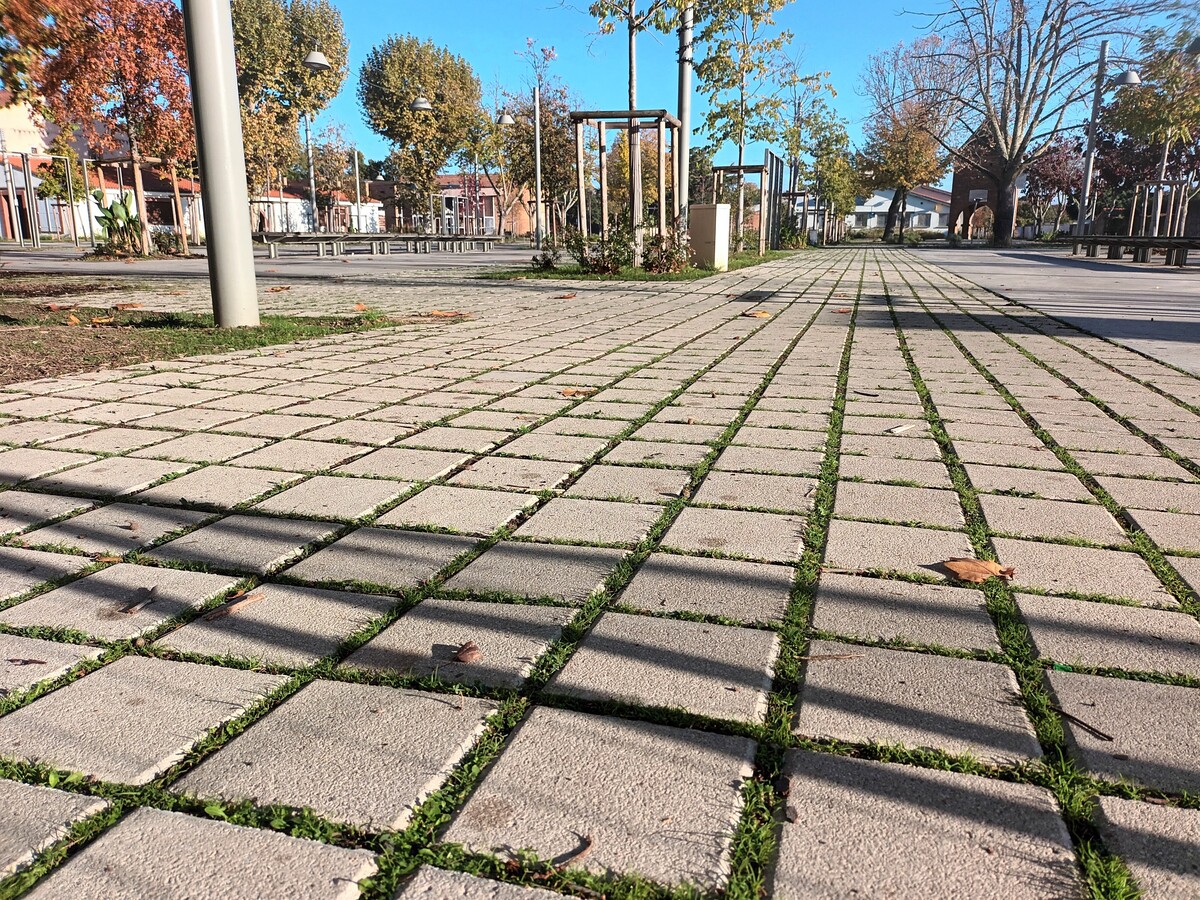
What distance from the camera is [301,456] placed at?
3.69 m

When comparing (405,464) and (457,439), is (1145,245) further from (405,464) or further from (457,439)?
(405,464)

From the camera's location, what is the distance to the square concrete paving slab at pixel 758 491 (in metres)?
3.09

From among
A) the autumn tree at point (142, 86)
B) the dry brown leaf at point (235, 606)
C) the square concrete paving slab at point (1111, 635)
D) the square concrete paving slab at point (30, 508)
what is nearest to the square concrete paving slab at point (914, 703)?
the square concrete paving slab at point (1111, 635)

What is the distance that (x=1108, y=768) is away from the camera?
1.57 metres

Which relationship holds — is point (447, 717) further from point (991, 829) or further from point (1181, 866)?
point (1181, 866)

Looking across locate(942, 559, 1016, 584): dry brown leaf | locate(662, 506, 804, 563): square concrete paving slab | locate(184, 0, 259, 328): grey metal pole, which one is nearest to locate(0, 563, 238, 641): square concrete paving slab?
locate(662, 506, 804, 563): square concrete paving slab

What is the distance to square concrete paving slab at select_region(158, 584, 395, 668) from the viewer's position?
2014 mm

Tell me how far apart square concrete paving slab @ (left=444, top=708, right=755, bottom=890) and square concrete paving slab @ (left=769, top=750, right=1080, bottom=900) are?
0.12m

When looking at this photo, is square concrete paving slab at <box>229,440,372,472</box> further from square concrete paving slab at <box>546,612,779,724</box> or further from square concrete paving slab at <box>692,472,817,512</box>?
square concrete paving slab at <box>546,612,779,724</box>

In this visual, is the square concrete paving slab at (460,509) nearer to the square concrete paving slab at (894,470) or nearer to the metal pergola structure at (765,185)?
the square concrete paving slab at (894,470)

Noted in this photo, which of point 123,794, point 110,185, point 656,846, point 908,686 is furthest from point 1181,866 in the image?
point 110,185

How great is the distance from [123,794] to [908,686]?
5.17ft

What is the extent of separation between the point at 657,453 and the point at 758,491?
66 centimetres

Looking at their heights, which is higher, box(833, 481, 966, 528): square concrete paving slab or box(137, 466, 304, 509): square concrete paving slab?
box(137, 466, 304, 509): square concrete paving slab
